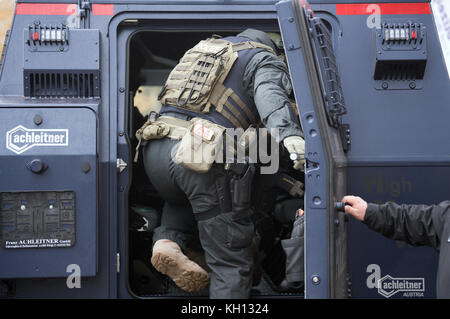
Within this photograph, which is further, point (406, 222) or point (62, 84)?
point (62, 84)

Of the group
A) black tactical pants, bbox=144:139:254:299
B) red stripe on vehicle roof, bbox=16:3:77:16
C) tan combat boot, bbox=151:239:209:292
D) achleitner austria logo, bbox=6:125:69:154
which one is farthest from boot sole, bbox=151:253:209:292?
red stripe on vehicle roof, bbox=16:3:77:16

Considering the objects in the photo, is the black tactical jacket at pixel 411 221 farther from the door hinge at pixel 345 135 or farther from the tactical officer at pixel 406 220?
the door hinge at pixel 345 135

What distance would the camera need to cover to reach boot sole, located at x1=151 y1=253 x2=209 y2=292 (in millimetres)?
2816

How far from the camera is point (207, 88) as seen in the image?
2.82 m

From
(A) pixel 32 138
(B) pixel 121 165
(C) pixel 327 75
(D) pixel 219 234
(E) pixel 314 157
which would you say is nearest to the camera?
(E) pixel 314 157

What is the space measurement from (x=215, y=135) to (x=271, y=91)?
1.09 feet

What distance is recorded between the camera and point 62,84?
2846mm

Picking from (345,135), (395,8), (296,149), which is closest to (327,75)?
(296,149)

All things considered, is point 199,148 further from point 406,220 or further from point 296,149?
point 406,220

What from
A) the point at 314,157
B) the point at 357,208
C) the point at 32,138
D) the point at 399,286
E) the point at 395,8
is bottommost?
the point at 399,286

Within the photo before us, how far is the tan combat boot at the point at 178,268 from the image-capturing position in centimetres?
282
